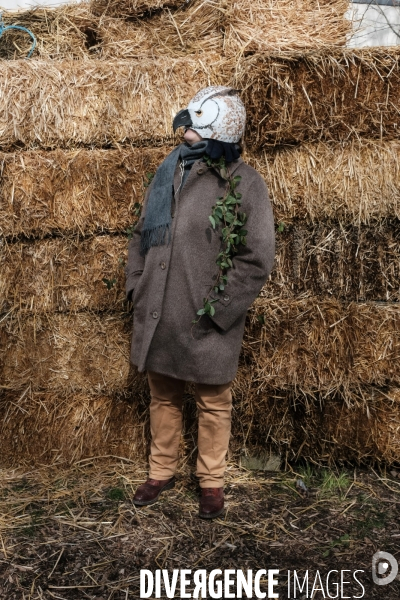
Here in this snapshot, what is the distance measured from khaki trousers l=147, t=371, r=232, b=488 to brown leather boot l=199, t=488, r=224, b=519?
0.03 meters

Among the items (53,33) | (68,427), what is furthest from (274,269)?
(53,33)

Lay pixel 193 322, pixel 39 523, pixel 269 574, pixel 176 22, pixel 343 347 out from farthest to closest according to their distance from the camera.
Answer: pixel 176 22, pixel 343 347, pixel 39 523, pixel 193 322, pixel 269 574

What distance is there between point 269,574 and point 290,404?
47.4 inches

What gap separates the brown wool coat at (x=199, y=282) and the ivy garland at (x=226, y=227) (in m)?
0.03

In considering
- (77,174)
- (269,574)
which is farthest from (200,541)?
(77,174)

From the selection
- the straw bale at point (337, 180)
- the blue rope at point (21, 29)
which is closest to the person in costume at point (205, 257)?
the straw bale at point (337, 180)

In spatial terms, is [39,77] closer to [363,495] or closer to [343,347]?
[343,347]

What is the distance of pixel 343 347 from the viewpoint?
3842mm

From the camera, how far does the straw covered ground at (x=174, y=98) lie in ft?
12.0

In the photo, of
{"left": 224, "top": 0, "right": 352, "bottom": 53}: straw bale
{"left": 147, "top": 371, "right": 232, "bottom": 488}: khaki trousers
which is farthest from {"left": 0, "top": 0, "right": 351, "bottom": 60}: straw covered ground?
{"left": 147, "top": 371, "right": 232, "bottom": 488}: khaki trousers

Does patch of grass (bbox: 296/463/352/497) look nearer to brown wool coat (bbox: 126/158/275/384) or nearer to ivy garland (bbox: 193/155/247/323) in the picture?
brown wool coat (bbox: 126/158/275/384)

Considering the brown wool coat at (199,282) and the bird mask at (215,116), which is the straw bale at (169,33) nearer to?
the bird mask at (215,116)

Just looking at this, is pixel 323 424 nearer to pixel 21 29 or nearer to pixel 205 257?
pixel 205 257

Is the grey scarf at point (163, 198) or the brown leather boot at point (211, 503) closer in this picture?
the grey scarf at point (163, 198)
